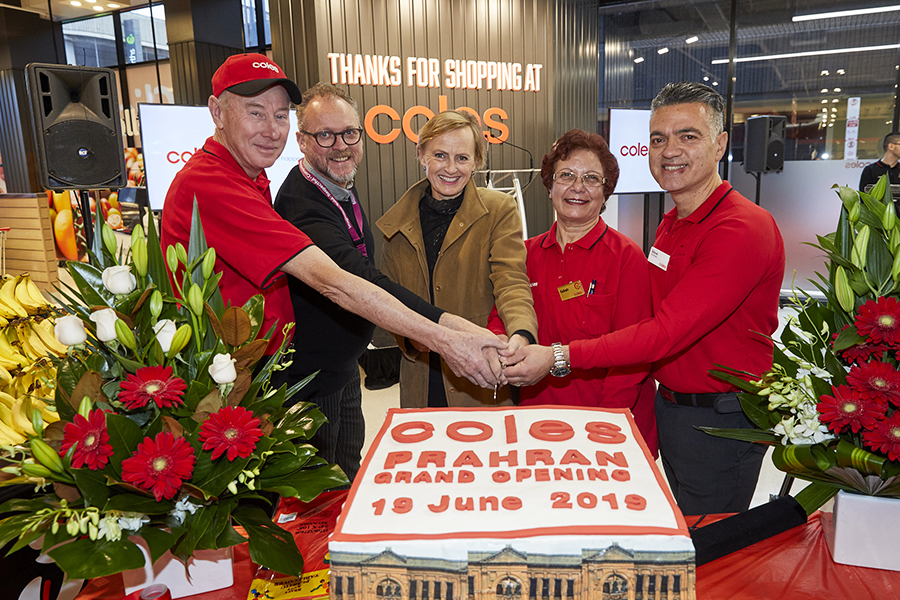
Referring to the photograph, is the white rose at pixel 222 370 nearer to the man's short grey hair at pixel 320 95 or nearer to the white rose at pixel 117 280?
the white rose at pixel 117 280

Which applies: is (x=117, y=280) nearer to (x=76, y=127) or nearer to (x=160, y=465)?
(x=160, y=465)

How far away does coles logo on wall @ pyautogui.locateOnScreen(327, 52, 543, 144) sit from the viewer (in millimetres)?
5582

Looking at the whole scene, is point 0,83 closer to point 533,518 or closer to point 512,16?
point 512,16

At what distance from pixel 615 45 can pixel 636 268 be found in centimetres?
777

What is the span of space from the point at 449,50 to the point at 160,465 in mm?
6030

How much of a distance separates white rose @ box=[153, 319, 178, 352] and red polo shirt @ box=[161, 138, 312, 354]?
0.55 metres

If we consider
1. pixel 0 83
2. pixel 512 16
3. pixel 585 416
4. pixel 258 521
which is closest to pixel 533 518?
pixel 585 416

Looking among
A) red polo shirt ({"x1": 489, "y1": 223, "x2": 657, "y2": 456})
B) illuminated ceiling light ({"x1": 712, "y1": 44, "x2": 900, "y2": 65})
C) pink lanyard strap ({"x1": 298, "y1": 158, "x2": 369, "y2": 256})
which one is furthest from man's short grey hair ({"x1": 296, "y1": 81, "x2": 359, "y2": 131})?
illuminated ceiling light ({"x1": 712, "y1": 44, "x2": 900, "y2": 65})

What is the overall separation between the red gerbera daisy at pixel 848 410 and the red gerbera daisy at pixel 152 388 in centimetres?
107

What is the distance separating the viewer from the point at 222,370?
35.8 inches

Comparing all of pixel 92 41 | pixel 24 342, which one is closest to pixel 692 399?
pixel 24 342

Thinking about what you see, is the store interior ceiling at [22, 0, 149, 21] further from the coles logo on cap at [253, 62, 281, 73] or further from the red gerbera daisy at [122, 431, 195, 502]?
the red gerbera daisy at [122, 431, 195, 502]

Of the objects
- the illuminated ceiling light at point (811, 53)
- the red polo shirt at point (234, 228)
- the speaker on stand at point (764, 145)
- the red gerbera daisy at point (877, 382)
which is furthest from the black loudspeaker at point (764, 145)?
the red polo shirt at point (234, 228)

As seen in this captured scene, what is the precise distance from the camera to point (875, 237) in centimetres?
112
